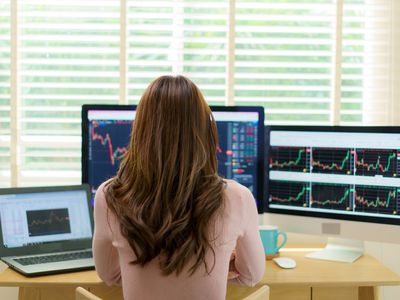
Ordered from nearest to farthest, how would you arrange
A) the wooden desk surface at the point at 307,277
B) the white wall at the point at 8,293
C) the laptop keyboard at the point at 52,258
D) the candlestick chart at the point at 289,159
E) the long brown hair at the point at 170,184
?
the long brown hair at the point at 170,184
the wooden desk surface at the point at 307,277
the laptop keyboard at the point at 52,258
the candlestick chart at the point at 289,159
the white wall at the point at 8,293

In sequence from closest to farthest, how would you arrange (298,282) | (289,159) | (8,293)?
(298,282) → (289,159) → (8,293)

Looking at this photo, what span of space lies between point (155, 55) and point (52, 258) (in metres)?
0.98

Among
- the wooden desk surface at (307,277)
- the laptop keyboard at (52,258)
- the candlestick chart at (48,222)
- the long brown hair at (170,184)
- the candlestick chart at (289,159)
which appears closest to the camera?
the long brown hair at (170,184)

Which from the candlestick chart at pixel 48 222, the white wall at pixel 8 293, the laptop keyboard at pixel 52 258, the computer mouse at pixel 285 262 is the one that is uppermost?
the candlestick chart at pixel 48 222

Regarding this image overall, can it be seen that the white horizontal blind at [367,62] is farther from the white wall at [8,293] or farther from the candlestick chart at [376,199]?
the white wall at [8,293]

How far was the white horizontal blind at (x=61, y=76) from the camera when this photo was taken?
242 cm

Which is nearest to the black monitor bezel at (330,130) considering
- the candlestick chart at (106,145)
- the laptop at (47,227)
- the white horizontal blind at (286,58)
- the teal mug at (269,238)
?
the teal mug at (269,238)

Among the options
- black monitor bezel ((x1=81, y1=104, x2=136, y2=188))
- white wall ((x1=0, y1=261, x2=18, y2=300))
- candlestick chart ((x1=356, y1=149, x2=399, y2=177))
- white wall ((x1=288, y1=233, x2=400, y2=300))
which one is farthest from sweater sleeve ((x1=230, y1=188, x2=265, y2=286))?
white wall ((x1=0, y1=261, x2=18, y2=300))

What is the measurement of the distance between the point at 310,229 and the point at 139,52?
101cm

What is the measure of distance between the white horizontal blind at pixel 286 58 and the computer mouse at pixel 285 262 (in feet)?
2.31

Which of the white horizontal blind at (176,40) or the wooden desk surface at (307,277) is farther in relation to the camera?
A: the white horizontal blind at (176,40)

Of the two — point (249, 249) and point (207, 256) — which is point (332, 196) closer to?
point (249, 249)

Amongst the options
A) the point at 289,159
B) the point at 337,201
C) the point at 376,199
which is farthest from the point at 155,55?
the point at 376,199

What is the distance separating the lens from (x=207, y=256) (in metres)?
1.36
